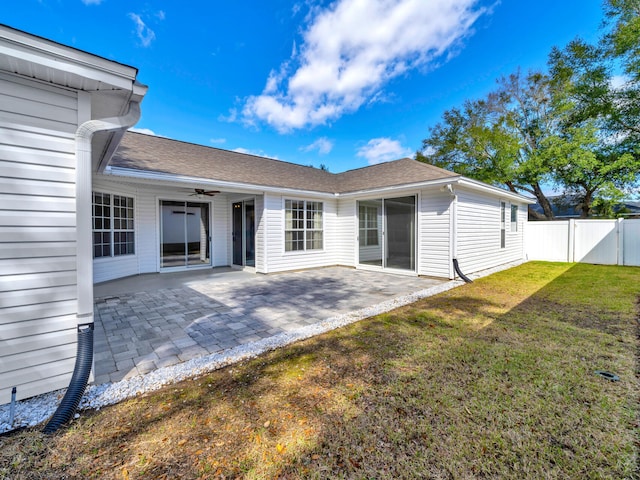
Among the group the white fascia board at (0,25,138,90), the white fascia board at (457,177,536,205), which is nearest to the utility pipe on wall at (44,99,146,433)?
the white fascia board at (0,25,138,90)

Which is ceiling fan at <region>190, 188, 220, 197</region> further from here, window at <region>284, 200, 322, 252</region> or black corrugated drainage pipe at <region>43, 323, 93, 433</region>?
black corrugated drainage pipe at <region>43, 323, 93, 433</region>

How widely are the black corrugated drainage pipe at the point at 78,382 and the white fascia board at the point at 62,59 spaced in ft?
6.91

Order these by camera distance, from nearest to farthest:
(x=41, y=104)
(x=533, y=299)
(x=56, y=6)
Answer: (x=41, y=104), (x=533, y=299), (x=56, y=6)

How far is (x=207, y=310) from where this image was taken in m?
4.61

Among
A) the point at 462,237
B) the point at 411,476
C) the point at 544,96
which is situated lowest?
the point at 411,476

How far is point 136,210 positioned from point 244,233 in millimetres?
3010

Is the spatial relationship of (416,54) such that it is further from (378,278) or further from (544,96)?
(544,96)

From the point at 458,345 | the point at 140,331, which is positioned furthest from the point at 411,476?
the point at 140,331

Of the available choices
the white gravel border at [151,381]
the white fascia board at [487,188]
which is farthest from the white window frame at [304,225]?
the white gravel border at [151,381]

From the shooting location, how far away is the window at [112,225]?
21.3 feet

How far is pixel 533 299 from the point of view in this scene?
5.29 m

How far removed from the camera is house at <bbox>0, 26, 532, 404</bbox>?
7.13 feet

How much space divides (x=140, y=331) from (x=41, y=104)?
276 centimetres

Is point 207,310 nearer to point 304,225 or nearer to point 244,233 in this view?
point 244,233
